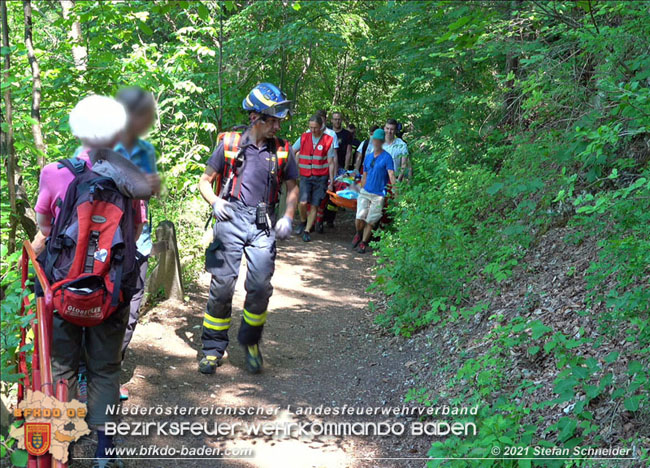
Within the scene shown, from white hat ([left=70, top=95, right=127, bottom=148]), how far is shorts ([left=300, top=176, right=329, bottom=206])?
10.0 meters

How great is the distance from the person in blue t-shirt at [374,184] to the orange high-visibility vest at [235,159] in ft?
18.0

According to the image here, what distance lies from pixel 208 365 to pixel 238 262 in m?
0.94

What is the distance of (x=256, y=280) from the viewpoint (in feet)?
17.9

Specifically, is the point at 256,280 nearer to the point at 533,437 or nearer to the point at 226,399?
the point at 226,399

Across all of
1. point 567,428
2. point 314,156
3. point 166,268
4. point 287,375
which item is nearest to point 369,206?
point 314,156

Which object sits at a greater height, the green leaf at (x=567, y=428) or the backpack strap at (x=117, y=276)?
the backpack strap at (x=117, y=276)

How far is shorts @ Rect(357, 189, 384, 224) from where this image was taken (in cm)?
1103

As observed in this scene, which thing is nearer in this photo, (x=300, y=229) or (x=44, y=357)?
(x=44, y=357)

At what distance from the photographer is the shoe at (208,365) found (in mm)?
5547

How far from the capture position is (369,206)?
11148 mm

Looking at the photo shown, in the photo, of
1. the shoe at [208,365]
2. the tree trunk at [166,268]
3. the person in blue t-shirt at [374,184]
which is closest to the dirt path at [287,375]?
the shoe at [208,365]

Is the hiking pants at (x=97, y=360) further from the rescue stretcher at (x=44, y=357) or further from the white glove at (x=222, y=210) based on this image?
the white glove at (x=222, y=210)

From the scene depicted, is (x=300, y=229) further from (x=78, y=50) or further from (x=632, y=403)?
(x=632, y=403)

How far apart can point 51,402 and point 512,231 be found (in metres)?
4.54
